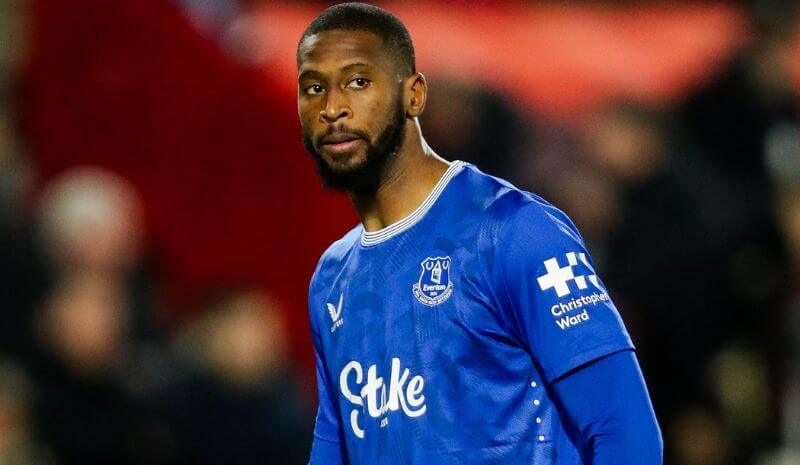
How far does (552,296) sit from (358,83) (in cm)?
72

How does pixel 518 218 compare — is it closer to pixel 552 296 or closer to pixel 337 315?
pixel 552 296

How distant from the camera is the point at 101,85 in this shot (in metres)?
6.33

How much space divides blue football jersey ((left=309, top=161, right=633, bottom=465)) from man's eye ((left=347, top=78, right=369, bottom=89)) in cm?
33

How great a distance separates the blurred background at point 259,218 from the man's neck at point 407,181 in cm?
255

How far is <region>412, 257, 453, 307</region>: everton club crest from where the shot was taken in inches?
118

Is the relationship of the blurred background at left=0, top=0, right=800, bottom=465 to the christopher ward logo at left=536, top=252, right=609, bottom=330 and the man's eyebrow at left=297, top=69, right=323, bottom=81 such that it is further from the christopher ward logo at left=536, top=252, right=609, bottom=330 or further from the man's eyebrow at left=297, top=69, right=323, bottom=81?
the christopher ward logo at left=536, top=252, right=609, bottom=330

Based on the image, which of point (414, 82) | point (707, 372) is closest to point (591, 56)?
point (707, 372)

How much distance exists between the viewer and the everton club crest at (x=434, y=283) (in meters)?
3.01

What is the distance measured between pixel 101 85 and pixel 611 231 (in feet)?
8.70

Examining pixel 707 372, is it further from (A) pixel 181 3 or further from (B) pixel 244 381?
(A) pixel 181 3

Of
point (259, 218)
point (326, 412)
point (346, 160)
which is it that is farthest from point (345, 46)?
point (259, 218)

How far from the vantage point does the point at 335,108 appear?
3.07 metres

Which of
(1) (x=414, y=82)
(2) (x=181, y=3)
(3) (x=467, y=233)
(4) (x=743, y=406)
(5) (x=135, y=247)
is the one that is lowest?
(4) (x=743, y=406)

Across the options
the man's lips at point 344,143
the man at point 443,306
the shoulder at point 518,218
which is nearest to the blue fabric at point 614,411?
the man at point 443,306
